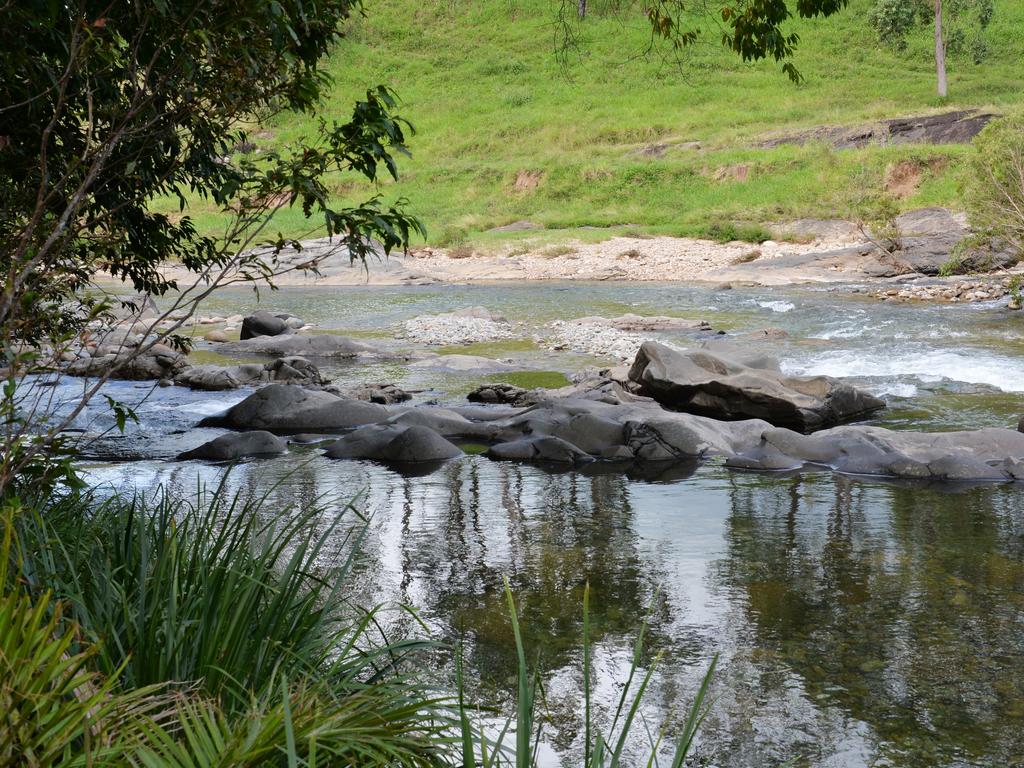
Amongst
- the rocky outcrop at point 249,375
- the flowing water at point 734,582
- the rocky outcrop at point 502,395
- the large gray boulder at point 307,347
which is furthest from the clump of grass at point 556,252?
the flowing water at point 734,582

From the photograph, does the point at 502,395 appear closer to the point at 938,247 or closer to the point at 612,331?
the point at 612,331

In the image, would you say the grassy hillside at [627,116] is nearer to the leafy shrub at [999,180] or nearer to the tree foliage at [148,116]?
the leafy shrub at [999,180]

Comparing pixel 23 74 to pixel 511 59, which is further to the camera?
pixel 511 59

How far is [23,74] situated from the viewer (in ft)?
14.9

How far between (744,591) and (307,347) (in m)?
13.3

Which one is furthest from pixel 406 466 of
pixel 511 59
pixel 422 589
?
pixel 511 59

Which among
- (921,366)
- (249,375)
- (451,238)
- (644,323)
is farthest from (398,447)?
(451,238)

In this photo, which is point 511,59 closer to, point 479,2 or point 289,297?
point 479,2

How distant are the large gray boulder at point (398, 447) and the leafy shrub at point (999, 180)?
14.0m

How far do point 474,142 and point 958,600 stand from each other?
147 ft

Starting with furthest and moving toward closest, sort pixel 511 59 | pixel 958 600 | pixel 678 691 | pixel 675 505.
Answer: pixel 511 59 < pixel 675 505 < pixel 958 600 < pixel 678 691

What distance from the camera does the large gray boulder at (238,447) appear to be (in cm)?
962

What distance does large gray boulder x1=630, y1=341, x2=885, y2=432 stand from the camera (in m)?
11.1

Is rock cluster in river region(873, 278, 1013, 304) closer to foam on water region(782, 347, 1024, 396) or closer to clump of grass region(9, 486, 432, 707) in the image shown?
foam on water region(782, 347, 1024, 396)
